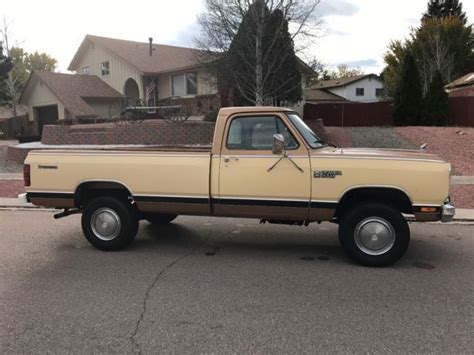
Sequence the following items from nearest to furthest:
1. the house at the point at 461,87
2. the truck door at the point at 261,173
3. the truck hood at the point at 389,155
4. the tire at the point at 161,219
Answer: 1. the truck hood at the point at 389,155
2. the truck door at the point at 261,173
3. the tire at the point at 161,219
4. the house at the point at 461,87

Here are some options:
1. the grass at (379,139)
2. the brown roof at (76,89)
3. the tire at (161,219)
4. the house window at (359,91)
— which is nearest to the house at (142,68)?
the brown roof at (76,89)

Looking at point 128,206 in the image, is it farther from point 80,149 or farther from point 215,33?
point 215,33

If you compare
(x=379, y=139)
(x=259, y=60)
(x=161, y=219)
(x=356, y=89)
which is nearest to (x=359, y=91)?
(x=356, y=89)

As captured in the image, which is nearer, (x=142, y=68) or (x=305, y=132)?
(x=305, y=132)

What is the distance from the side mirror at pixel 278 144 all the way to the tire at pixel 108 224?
2.21 metres

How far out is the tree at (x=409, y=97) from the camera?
24406 mm

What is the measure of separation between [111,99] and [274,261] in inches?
1158

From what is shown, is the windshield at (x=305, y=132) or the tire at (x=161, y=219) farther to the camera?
the tire at (x=161, y=219)

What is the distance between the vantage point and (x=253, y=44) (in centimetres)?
1667

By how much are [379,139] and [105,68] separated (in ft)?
75.4

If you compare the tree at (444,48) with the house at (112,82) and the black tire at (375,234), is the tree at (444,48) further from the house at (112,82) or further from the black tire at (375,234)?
the black tire at (375,234)

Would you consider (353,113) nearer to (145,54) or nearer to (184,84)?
(184,84)

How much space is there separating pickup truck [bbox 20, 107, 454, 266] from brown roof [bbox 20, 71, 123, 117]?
24.2 meters

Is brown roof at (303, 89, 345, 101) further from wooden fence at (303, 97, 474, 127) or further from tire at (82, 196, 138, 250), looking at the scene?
tire at (82, 196, 138, 250)
